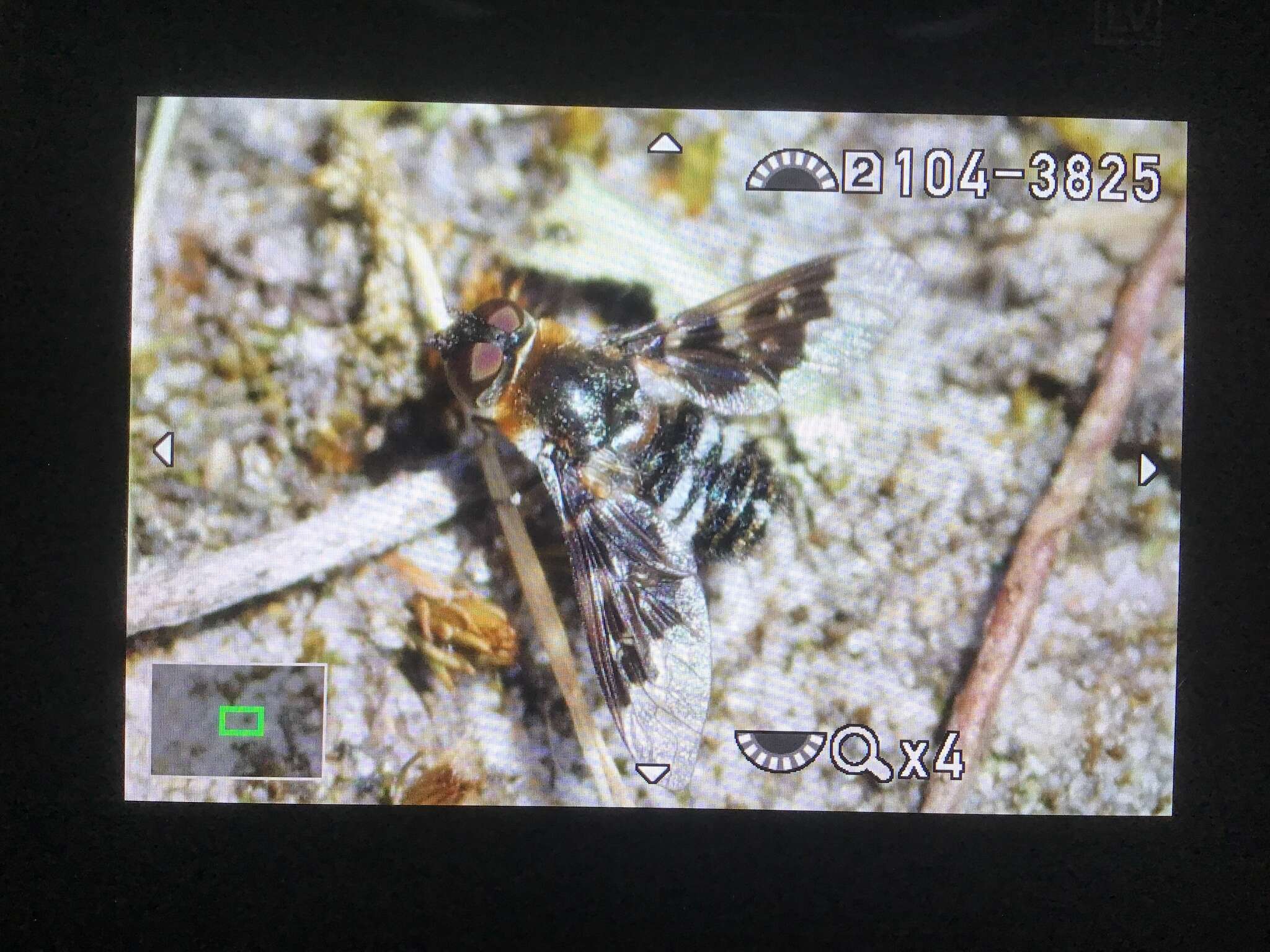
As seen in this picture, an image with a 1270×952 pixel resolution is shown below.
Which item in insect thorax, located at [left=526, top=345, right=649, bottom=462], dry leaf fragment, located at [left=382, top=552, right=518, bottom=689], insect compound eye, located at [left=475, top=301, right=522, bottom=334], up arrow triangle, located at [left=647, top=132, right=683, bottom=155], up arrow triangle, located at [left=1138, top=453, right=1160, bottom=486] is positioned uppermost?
up arrow triangle, located at [left=647, top=132, right=683, bottom=155]

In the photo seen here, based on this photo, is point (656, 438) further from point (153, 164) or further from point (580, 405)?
point (153, 164)

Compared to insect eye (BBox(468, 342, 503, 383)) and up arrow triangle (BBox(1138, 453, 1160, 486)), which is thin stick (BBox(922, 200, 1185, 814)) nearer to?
up arrow triangle (BBox(1138, 453, 1160, 486))

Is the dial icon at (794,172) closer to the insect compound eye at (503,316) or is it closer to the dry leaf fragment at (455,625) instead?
the insect compound eye at (503,316)

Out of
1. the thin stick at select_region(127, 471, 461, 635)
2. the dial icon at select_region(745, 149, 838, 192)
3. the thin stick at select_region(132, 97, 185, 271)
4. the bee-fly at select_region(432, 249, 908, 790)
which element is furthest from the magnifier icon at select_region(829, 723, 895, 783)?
the thin stick at select_region(132, 97, 185, 271)

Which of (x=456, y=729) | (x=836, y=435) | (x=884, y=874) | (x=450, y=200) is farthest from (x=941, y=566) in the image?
(x=450, y=200)

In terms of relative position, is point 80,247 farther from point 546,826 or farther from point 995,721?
point 995,721
